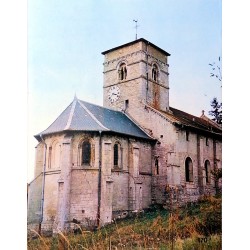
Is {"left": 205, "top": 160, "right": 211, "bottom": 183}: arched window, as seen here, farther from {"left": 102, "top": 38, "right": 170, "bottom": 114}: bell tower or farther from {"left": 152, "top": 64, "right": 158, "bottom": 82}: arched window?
{"left": 152, "top": 64, "right": 158, "bottom": 82}: arched window

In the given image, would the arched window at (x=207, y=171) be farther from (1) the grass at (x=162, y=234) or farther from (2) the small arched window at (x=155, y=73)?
(2) the small arched window at (x=155, y=73)

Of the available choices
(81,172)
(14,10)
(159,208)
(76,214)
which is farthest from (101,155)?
(14,10)

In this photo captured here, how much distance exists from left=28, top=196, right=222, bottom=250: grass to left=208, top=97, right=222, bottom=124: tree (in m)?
1.05

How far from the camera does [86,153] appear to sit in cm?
699

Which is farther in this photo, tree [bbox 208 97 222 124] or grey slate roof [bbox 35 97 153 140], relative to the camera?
grey slate roof [bbox 35 97 153 140]

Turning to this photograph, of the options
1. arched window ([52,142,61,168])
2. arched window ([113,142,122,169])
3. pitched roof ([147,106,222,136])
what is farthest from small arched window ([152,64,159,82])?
arched window ([52,142,61,168])

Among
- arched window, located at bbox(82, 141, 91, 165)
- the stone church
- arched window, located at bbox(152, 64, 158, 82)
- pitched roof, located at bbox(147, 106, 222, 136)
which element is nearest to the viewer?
pitched roof, located at bbox(147, 106, 222, 136)

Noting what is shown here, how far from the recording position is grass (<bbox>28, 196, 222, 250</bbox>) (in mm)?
4561

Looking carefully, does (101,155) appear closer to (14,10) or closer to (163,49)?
(163,49)

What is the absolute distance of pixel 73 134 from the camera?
22.1 ft

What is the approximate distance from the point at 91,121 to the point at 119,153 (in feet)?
3.27

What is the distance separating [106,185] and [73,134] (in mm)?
1212

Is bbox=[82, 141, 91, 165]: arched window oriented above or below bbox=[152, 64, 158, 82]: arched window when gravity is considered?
below
